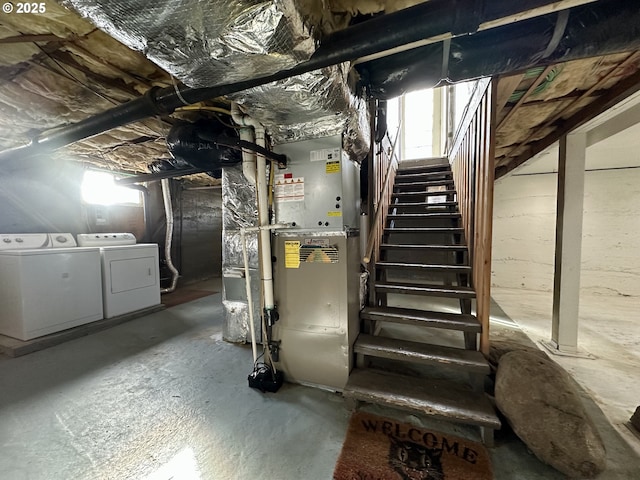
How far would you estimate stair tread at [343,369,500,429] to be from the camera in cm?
141

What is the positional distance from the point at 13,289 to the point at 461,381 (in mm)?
4558

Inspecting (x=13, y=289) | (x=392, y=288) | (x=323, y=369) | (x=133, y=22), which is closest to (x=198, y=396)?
(x=323, y=369)

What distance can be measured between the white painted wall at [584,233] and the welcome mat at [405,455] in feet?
15.8

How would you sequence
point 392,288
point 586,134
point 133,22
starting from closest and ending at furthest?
point 133,22, point 392,288, point 586,134

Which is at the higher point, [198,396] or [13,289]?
[13,289]

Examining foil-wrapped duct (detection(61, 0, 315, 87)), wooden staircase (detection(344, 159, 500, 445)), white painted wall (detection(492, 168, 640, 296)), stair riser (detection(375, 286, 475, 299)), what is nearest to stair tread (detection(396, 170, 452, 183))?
wooden staircase (detection(344, 159, 500, 445))

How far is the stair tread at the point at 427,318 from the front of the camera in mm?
1855

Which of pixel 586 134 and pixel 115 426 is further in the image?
pixel 586 134

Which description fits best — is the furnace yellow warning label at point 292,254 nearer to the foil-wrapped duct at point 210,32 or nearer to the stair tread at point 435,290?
the stair tread at point 435,290

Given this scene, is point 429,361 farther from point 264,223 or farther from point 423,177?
point 423,177

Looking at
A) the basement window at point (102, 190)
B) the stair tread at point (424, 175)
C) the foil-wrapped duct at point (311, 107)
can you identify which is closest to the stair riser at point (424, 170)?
the stair tread at point (424, 175)

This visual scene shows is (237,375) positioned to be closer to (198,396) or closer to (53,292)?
(198,396)

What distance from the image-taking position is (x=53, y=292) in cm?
279

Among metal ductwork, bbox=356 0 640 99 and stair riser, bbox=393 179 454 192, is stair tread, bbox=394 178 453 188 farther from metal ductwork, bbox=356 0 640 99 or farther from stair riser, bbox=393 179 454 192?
metal ductwork, bbox=356 0 640 99
